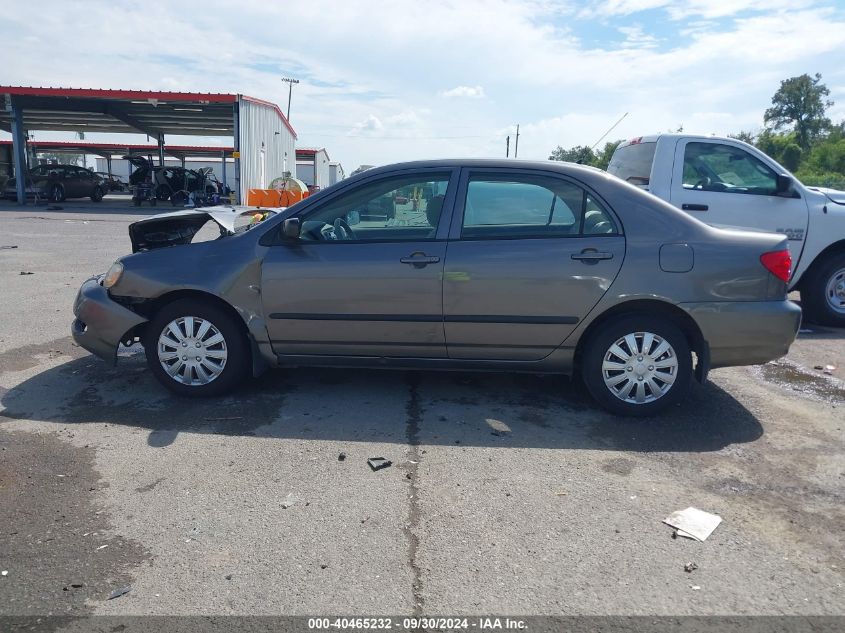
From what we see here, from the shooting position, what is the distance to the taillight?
4535mm

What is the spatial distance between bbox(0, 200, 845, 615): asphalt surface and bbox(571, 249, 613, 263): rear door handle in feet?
3.54

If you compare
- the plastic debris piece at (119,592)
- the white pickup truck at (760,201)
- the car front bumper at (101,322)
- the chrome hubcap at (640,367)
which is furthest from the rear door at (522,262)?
the white pickup truck at (760,201)

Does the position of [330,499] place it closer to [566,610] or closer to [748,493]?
[566,610]

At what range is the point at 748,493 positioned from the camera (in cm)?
368

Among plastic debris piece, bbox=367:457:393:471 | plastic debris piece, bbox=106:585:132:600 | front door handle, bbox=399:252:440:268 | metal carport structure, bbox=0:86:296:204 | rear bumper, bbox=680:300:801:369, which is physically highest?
metal carport structure, bbox=0:86:296:204

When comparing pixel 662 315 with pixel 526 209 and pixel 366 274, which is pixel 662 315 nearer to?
pixel 526 209

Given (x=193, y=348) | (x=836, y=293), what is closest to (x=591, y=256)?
(x=193, y=348)

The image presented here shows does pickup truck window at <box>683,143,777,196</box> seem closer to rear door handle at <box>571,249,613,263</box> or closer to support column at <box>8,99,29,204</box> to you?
rear door handle at <box>571,249,613,263</box>

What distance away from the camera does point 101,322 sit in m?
4.99

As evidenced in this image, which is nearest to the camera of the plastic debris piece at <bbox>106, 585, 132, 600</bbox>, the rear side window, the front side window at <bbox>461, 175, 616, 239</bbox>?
the plastic debris piece at <bbox>106, 585, 132, 600</bbox>

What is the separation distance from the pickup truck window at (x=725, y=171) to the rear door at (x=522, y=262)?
3.65 m

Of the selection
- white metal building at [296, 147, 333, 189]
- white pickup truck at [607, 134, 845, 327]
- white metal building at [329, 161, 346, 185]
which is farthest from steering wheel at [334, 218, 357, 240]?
white metal building at [329, 161, 346, 185]

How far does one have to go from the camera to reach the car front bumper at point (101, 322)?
4.95 m

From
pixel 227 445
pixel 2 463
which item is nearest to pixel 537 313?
pixel 227 445
